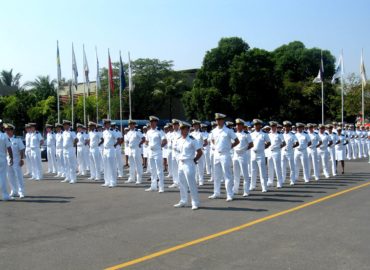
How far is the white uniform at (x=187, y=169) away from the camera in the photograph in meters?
9.70

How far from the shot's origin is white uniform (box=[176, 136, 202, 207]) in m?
9.70

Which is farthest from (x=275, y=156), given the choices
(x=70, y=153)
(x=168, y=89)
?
(x=168, y=89)

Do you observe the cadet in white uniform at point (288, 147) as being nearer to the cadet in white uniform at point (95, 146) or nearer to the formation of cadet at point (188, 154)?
the formation of cadet at point (188, 154)

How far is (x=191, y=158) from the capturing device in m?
9.86

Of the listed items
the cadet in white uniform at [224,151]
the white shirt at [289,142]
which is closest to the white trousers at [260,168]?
the cadet in white uniform at [224,151]

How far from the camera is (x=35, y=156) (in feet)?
56.2

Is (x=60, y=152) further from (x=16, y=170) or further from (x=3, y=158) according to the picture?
(x=3, y=158)

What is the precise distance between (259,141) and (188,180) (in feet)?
11.9

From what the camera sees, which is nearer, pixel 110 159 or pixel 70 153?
pixel 110 159

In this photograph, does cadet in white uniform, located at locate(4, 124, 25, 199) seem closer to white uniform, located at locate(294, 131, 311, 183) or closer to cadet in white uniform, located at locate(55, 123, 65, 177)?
cadet in white uniform, located at locate(55, 123, 65, 177)

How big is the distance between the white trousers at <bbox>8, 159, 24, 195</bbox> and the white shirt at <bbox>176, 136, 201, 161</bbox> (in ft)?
16.5

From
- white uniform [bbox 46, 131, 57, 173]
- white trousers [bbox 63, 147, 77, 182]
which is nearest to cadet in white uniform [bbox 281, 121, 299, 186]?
white trousers [bbox 63, 147, 77, 182]

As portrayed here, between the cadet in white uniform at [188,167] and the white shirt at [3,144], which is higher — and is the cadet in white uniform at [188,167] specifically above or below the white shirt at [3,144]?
below

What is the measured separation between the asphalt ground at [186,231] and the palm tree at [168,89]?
138 feet
